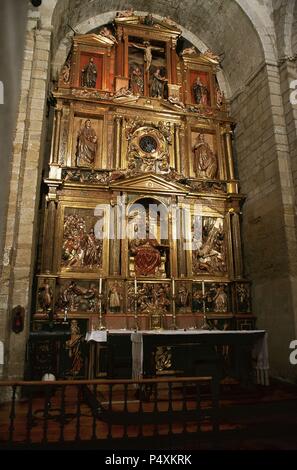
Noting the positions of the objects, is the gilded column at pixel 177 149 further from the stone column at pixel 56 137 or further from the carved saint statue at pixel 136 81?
the stone column at pixel 56 137

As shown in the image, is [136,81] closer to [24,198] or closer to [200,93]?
[200,93]

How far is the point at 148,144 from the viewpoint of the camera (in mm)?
9328

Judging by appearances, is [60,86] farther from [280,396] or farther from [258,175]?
[280,396]

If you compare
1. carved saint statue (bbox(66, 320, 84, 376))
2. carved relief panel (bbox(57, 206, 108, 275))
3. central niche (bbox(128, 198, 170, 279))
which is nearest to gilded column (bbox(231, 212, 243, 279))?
central niche (bbox(128, 198, 170, 279))

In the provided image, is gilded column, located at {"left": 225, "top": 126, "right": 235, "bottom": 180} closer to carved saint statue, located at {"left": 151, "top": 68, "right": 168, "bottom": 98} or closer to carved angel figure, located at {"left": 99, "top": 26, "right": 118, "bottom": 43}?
carved saint statue, located at {"left": 151, "top": 68, "right": 168, "bottom": 98}

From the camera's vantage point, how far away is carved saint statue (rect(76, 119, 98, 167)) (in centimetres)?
873

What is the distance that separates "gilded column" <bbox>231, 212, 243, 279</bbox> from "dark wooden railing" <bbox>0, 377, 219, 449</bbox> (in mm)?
3511

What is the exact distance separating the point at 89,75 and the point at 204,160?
380cm

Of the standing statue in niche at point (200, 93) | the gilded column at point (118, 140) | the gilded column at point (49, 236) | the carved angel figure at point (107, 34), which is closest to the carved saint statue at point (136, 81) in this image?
the carved angel figure at point (107, 34)

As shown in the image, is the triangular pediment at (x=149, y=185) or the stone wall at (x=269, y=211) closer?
the stone wall at (x=269, y=211)

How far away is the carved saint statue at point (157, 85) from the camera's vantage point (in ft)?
32.7

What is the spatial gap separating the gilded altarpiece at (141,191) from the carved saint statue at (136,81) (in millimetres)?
29

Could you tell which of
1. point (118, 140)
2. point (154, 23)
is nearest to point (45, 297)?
point (118, 140)
